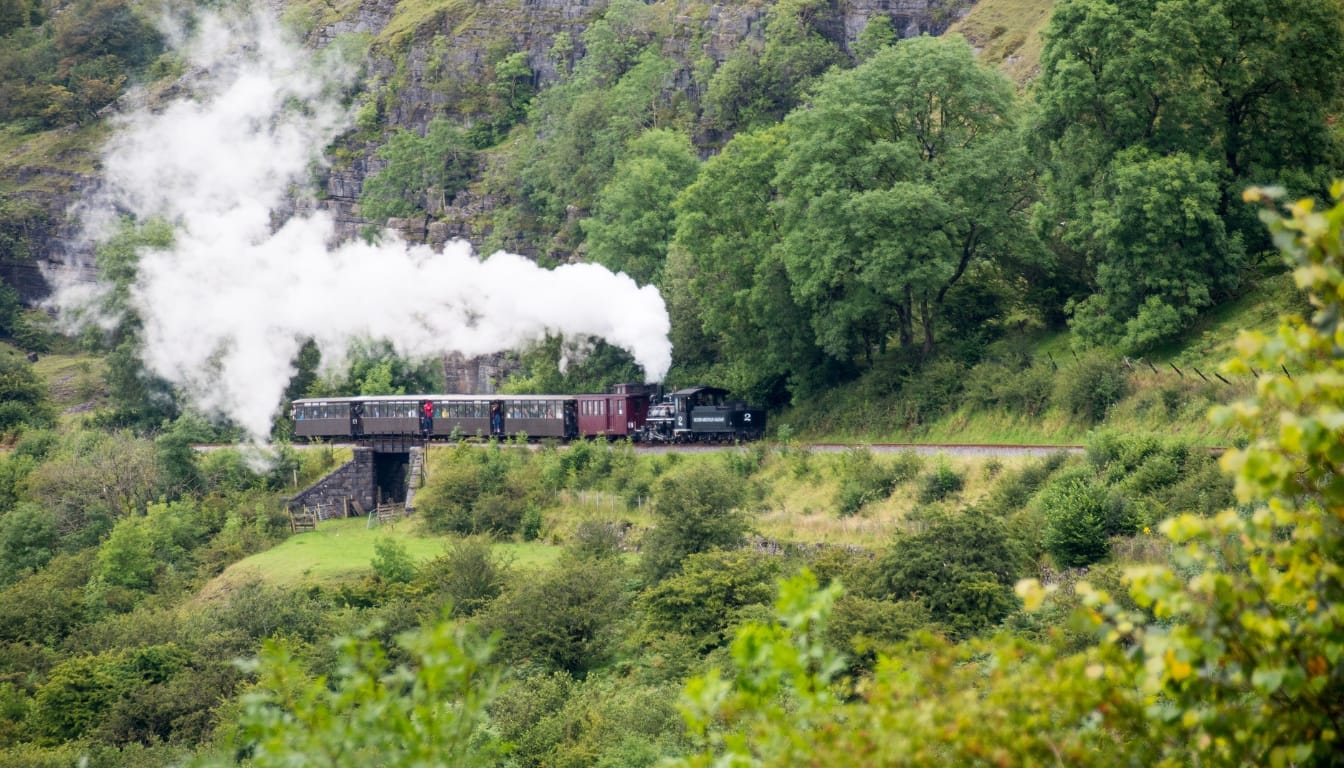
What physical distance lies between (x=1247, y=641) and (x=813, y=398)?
47455 mm

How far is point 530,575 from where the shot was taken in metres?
40.8

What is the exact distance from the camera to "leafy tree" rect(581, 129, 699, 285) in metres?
69.1

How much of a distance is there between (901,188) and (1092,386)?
10463 mm

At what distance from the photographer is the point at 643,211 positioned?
71.0 metres

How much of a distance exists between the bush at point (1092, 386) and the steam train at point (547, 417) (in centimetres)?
1501

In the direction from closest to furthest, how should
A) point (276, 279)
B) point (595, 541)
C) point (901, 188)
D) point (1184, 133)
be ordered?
point (1184, 133), point (595, 541), point (901, 188), point (276, 279)

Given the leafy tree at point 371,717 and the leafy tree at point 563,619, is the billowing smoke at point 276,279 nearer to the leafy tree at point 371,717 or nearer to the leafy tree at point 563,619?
the leafy tree at point 563,619

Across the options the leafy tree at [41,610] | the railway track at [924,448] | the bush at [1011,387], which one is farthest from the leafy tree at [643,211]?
the leafy tree at [41,610]

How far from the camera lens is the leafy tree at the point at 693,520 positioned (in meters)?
39.7

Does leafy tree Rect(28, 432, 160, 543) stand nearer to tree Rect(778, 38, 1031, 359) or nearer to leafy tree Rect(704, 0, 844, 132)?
tree Rect(778, 38, 1031, 359)

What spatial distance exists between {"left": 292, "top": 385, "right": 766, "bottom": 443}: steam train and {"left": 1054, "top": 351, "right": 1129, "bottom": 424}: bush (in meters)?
15.0

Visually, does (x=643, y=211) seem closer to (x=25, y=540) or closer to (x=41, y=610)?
(x=25, y=540)

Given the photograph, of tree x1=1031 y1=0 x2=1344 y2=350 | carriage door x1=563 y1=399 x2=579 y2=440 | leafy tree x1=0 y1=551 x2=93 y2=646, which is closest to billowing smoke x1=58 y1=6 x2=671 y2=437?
carriage door x1=563 y1=399 x2=579 y2=440

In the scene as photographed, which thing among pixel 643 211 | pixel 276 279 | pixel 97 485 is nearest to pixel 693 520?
pixel 97 485
